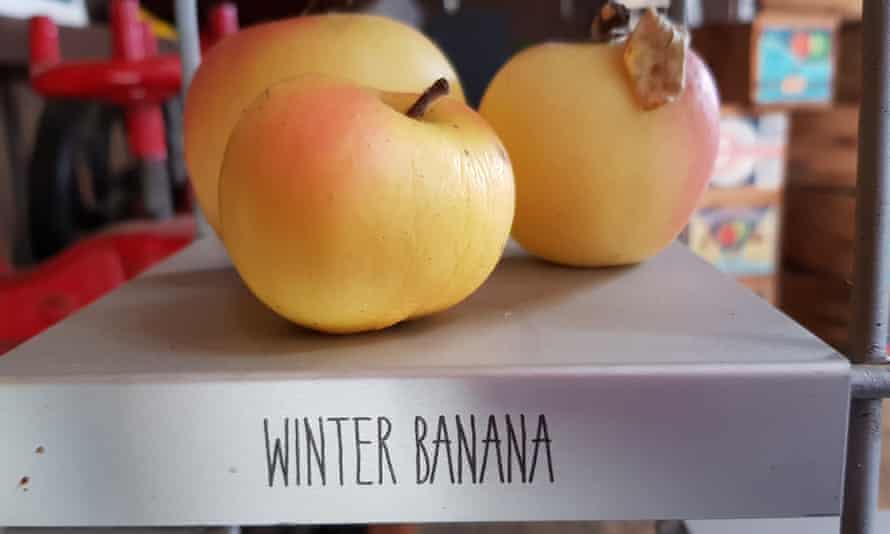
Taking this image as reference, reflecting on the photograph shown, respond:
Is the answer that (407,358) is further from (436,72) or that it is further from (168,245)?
(168,245)

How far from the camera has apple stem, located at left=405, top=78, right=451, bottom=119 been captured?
29 centimetres

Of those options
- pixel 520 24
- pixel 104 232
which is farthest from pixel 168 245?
pixel 520 24

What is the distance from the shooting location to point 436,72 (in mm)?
398

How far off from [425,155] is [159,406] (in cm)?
13

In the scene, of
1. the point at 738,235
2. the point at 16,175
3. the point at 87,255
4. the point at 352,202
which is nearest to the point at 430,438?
the point at 352,202

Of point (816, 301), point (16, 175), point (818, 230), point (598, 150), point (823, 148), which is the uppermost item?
point (598, 150)

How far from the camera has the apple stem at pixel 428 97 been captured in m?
→ 0.29

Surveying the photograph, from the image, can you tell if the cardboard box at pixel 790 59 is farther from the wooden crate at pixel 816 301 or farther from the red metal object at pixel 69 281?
the red metal object at pixel 69 281

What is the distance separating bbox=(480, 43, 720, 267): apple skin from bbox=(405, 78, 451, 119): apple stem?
11 centimetres

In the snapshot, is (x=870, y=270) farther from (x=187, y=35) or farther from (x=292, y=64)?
(x=187, y=35)

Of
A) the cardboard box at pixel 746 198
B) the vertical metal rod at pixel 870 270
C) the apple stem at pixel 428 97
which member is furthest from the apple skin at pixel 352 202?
the cardboard box at pixel 746 198

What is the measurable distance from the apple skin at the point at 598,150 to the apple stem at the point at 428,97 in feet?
0.37

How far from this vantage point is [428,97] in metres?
0.29

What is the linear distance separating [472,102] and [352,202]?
4.45 ft
